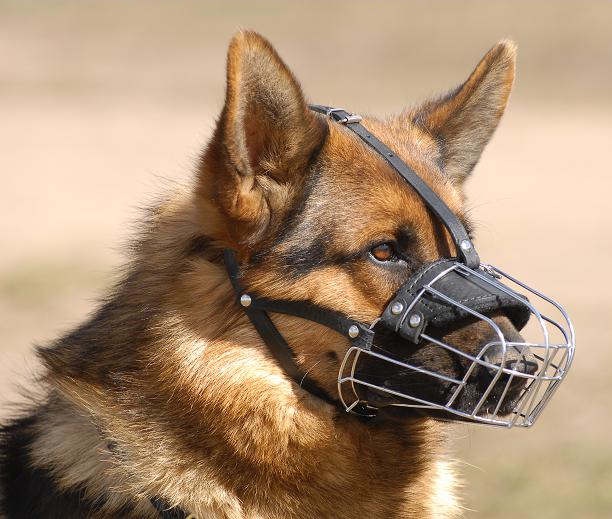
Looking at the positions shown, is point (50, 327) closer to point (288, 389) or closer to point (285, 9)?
point (288, 389)

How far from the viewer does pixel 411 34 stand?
33344 mm

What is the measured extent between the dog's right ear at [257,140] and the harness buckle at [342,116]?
18 cm

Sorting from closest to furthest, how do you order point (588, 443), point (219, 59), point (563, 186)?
point (588, 443) < point (563, 186) < point (219, 59)

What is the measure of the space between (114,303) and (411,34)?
30.9 m

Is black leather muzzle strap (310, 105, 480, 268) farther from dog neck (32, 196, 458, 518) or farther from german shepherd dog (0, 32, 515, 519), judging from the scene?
dog neck (32, 196, 458, 518)

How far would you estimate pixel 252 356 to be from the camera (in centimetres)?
347

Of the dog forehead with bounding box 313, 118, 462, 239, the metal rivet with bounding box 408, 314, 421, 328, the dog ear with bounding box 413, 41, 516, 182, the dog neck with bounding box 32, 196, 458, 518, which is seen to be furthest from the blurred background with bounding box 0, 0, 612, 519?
the metal rivet with bounding box 408, 314, 421, 328

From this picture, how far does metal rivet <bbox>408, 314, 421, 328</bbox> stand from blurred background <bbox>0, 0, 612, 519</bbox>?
86 cm

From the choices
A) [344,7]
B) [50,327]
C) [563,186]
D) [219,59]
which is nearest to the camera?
[50,327]

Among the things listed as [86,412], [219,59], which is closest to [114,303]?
[86,412]

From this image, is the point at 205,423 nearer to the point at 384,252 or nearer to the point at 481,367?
Result: the point at 384,252

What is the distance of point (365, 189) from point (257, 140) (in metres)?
0.43

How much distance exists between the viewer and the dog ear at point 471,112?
4.11 m

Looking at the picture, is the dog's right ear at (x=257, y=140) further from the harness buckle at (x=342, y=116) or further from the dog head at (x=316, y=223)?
the harness buckle at (x=342, y=116)
